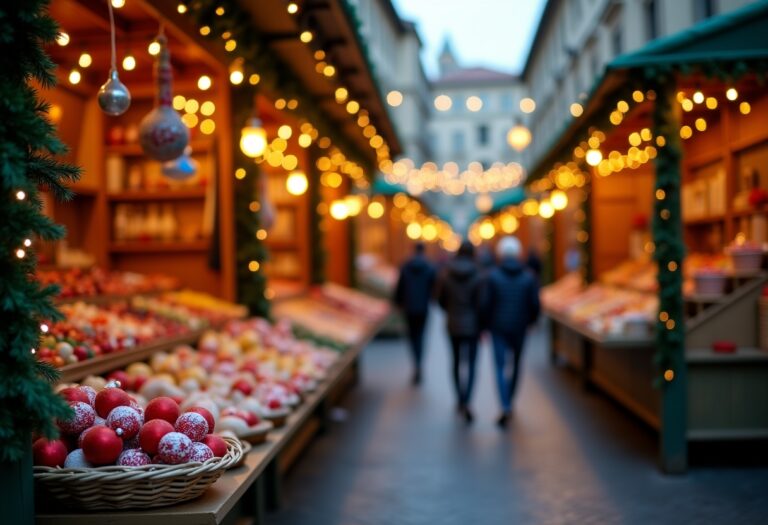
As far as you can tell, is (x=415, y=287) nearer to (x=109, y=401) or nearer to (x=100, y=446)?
(x=109, y=401)

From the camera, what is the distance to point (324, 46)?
30.1 feet

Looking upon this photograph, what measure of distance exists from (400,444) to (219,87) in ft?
14.5

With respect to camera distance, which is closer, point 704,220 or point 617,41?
point 704,220

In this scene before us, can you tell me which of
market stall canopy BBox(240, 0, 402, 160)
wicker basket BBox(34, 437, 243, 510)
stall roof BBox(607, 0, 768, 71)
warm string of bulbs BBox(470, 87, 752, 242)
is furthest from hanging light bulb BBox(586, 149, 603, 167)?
wicker basket BBox(34, 437, 243, 510)

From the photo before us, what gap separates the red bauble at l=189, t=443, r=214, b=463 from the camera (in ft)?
11.7

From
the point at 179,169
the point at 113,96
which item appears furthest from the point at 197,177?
the point at 113,96

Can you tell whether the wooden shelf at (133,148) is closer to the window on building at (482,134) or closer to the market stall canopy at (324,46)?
the market stall canopy at (324,46)

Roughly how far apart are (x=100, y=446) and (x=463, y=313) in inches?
282

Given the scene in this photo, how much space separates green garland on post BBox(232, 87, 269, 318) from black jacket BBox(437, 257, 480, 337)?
2492 mm

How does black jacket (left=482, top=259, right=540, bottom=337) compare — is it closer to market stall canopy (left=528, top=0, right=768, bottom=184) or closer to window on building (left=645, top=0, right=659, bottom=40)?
market stall canopy (left=528, top=0, right=768, bottom=184)

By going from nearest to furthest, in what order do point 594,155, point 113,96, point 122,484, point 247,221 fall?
point 122,484 → point 113,96 → point 247,221 → point 594,155

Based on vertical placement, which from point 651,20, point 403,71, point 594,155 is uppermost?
point 403,71

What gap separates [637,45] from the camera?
706 inches

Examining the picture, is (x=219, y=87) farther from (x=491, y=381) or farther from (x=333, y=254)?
(x=333, y=254)
